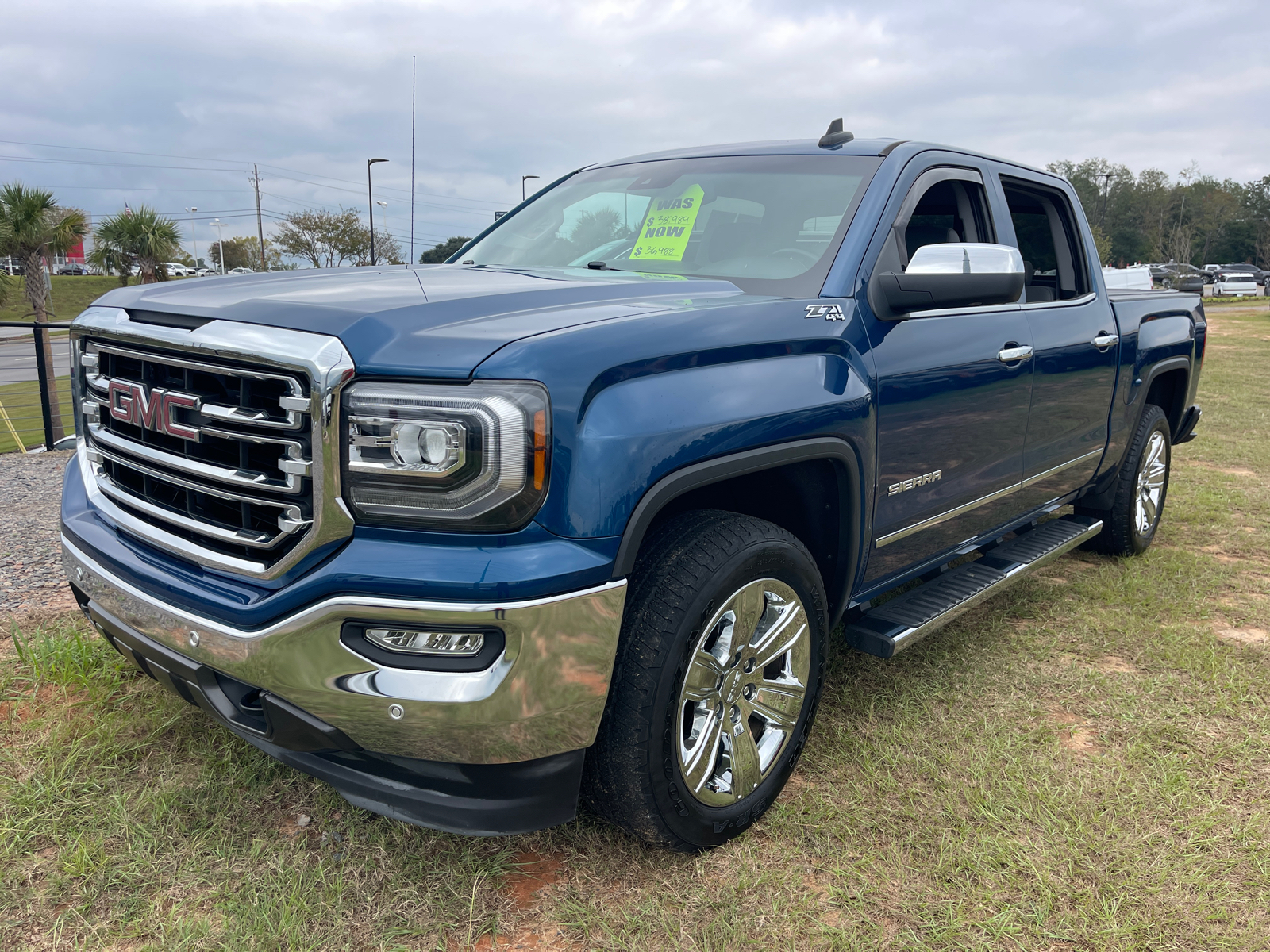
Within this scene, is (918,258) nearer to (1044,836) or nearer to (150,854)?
(1044,836)

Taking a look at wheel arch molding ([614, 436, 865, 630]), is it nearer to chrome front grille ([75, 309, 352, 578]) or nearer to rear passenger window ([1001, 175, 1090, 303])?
chrome front grille ([75, 309, 352, 578])

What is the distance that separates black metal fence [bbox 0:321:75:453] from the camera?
7.37 m

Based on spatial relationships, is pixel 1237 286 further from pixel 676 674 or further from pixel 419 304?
pixel 419 304

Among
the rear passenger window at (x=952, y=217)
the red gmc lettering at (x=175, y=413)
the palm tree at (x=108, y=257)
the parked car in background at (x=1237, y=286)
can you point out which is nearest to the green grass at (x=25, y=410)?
the palm tree at (x=108, y=257)

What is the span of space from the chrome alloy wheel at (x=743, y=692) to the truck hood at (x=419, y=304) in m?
0.82

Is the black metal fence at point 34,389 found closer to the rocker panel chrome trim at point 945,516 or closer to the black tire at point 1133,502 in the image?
the rocker panel chrome trim at point 945,516

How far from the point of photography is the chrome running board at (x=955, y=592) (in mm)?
2889

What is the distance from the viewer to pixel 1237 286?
54.7 m

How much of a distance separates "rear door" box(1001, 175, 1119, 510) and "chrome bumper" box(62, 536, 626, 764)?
2354 mm

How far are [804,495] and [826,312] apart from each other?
0.53m

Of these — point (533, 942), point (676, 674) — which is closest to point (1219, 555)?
point (676, 674)

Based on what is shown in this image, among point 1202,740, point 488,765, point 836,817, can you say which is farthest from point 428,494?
point 1202,740

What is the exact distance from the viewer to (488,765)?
191cm

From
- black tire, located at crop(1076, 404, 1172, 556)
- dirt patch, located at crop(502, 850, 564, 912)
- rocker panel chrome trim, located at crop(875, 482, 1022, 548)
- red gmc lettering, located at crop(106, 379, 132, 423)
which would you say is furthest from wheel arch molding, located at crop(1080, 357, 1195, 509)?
red gmc lettering, located at crop(106, 379, 132, 423)
